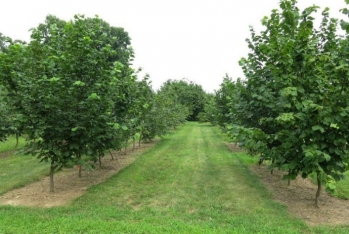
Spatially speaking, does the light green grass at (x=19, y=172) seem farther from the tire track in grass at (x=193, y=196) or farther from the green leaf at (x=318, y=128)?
the green leaf at (x=318, y=128)

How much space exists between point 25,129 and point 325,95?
19.3 feet

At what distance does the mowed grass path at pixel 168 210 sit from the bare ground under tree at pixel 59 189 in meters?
0.38

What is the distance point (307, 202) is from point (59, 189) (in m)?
5.89

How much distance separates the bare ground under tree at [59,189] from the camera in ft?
20.3

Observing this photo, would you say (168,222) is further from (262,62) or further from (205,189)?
(262,62)

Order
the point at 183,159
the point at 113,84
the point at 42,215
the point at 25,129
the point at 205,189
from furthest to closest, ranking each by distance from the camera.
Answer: the point at 183,159
the point at 205,189
the point at 113,84
the point at 25,129
the point at 42,215

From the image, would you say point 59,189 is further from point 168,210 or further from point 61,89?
point 168,210

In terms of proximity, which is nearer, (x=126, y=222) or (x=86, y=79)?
(x=126, y=222)

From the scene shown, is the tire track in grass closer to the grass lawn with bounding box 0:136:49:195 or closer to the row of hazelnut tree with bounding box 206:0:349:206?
the row of hazelnut tree with bounding box 206:0:349:206

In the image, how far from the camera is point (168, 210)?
5543 millimetres

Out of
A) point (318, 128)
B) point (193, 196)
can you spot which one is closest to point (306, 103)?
point (318, 128)

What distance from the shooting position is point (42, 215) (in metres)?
5.15

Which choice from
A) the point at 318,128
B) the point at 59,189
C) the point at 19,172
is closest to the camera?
the point at 318,128

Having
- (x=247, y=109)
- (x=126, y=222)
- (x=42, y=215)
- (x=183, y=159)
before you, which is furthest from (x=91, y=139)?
(x=183, y=159)
